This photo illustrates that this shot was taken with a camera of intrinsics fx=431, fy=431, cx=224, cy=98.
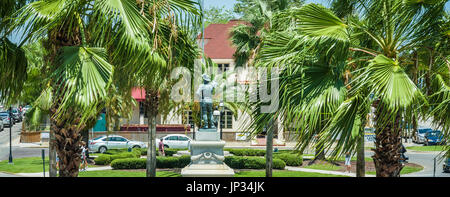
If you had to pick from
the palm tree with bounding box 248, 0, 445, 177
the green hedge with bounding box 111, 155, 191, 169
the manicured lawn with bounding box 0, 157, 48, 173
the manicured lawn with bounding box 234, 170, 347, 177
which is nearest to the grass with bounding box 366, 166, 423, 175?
the manicured lawn with bounding box 234, 170, 347, 177

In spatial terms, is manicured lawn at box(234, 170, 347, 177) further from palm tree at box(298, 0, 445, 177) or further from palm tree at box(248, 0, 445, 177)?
palm tree at box(248, 0, 445, 177)

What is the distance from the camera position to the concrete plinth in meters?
14.5

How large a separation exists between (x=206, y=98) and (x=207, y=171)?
2.85m

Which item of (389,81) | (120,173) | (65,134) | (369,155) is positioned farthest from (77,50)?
(369,155)

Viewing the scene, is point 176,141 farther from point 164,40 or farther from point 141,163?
point 164,40

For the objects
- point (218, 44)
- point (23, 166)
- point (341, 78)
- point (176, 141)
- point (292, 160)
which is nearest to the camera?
point (341, 78)

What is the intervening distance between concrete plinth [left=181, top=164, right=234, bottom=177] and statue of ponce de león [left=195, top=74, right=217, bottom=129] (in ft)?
5.30

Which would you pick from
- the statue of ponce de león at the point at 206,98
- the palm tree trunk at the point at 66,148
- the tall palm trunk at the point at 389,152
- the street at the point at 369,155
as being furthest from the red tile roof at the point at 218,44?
the palm tree trunk at the point at 66,148

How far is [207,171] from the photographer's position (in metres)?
14.8

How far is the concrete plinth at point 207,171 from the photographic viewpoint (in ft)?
47.5
